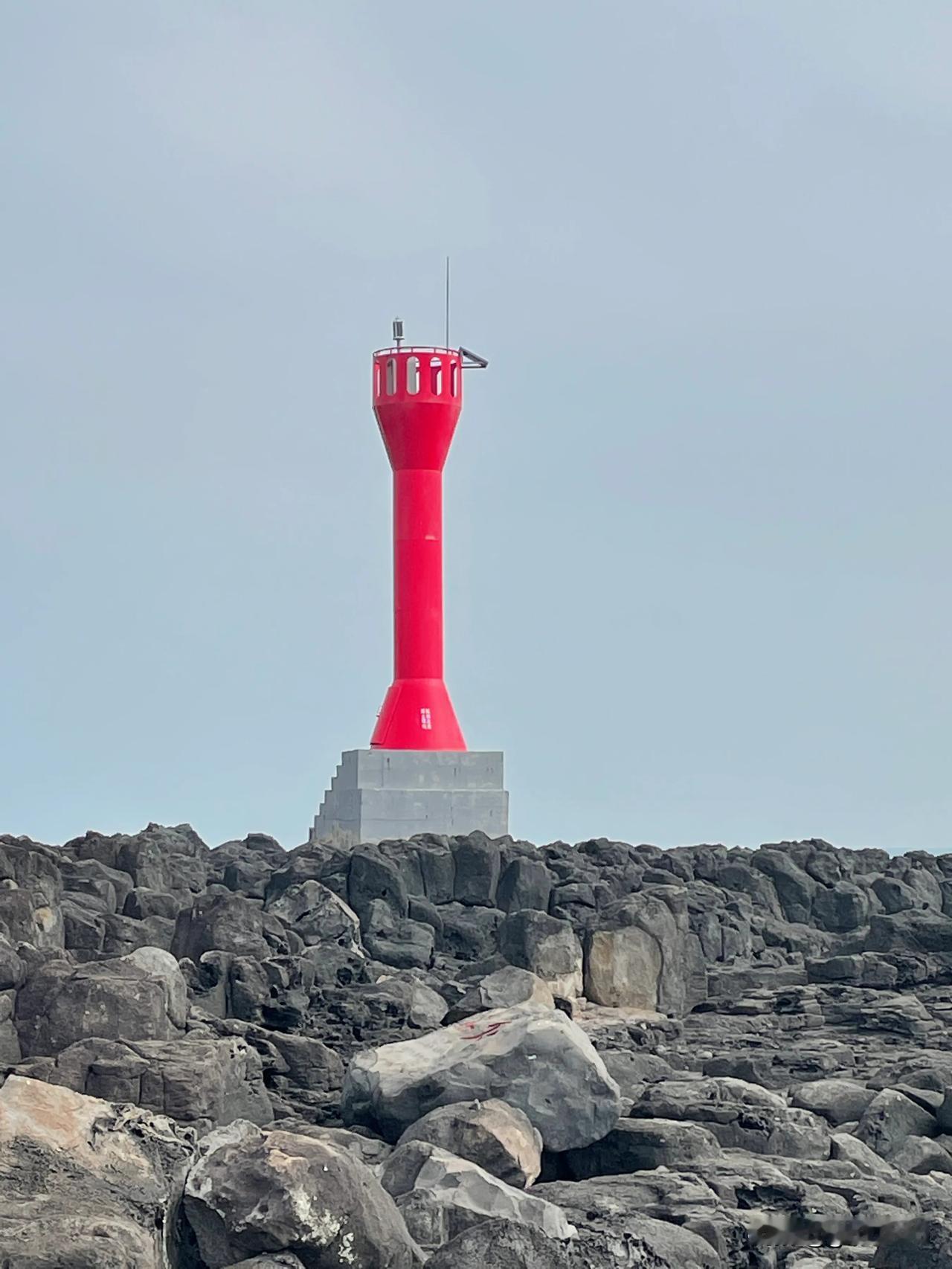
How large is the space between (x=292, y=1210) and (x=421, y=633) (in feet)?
88.8

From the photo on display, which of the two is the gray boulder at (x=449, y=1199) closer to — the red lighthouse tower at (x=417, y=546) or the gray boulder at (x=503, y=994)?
the gray boulder at (x=503, y=994)

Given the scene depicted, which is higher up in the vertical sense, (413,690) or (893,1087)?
(413,690)

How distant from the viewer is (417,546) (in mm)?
35281

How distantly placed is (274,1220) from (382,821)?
84.1 feet

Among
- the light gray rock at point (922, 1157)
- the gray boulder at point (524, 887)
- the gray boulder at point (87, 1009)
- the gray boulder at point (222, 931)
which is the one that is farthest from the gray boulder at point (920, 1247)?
the gray boulder at point (524, 887)

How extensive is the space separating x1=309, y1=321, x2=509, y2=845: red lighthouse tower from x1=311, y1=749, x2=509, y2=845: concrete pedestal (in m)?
0.02

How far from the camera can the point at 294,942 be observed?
21688mm

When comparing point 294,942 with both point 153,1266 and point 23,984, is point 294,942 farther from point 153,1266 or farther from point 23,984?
point 153,1266

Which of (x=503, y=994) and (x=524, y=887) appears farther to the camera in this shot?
(x=524, y=887)

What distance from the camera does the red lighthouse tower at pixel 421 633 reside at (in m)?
34.3

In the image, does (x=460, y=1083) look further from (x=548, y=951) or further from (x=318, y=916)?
(x=318, y=916)

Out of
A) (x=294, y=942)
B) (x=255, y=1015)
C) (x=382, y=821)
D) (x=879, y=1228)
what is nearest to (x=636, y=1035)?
(x=255, y=1015)

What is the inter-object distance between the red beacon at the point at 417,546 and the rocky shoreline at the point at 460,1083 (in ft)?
28.0

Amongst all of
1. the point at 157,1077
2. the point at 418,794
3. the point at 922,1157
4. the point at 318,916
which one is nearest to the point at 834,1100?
the point at 922,1157
